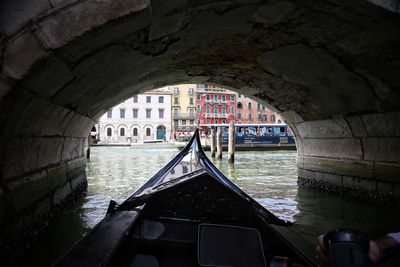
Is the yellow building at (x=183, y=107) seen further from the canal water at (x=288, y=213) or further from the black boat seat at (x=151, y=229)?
the black boat seat at (x=151, y=229)

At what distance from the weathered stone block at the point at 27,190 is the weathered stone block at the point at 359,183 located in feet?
13.5

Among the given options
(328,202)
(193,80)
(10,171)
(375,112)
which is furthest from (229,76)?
(10,171)

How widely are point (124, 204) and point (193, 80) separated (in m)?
3.11

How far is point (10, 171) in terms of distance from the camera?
2400 millimetres

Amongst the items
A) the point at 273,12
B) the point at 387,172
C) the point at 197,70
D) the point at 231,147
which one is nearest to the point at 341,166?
the point at 387,172

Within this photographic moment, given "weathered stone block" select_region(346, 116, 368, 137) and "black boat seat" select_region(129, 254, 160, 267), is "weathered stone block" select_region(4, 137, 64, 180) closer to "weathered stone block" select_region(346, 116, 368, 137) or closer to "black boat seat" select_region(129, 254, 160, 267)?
"black boat seat" select_region(129, 254, 160, 267)

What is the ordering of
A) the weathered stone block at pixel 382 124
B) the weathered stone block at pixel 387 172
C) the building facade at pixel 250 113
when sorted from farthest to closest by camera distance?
1. the building facade at pixel 250 113
2. the weathered stone block at pixel 387 172
3. the weathered stone block at pixel 382 124

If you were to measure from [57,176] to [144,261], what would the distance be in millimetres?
2059

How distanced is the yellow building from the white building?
3.54 feet

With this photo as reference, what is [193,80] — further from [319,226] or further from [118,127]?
[118,127]

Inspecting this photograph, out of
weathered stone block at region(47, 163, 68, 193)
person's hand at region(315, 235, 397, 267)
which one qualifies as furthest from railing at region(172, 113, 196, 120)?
person's hand at region(315, 235, 397, 267)

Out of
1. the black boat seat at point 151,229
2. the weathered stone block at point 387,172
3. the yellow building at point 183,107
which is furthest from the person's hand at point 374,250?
the yellow building at point 183,107

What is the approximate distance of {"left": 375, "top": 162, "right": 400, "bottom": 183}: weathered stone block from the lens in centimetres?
404

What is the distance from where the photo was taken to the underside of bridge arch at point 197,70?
187 cm
